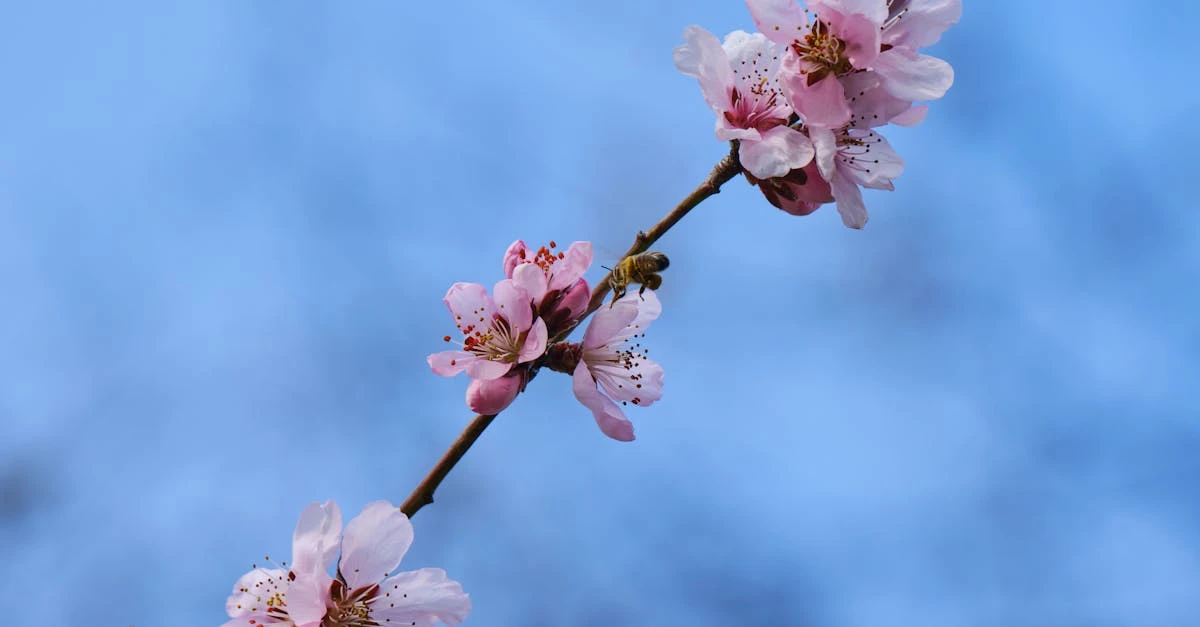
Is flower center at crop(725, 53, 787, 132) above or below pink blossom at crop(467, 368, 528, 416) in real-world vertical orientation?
above

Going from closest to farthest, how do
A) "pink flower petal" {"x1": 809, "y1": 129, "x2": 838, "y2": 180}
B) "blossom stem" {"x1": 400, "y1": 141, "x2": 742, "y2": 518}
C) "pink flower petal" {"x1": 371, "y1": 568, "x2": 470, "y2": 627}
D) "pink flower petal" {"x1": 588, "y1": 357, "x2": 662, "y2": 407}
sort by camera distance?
"blossom stem" {"x1": 400, "y1": 141, "x2": 742, "y2": 518}, "pink flower petal" {"x1": 809, "y1": 129, "x2": 838, "y2": 180}, "pink flower petal" {"x1": 371, "y1": 568, "x2": 470, "y2": 627}, "pink flower petal" {"x1": 588, "y1": 357, "x2": 662, "y2": 407}

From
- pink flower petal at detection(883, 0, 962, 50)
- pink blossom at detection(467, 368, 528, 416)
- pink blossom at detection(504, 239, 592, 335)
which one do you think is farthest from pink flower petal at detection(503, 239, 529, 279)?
pink flower petal at detection(883, 0, 962, 50)

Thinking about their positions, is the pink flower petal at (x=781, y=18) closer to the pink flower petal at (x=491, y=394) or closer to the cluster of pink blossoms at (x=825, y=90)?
the cluster of pink blossoms at (x=825, y=90)

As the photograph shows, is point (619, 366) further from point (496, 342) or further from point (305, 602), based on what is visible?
point (305, 602)

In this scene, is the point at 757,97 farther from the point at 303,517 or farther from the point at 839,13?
the point at 303,517

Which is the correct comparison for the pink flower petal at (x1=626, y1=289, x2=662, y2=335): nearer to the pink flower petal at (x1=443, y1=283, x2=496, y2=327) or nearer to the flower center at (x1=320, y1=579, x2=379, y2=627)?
the pink flower petal at (x1=443, y1=283, x2=496, y2=327)

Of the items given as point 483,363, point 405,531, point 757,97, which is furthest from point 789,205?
point 405,531
